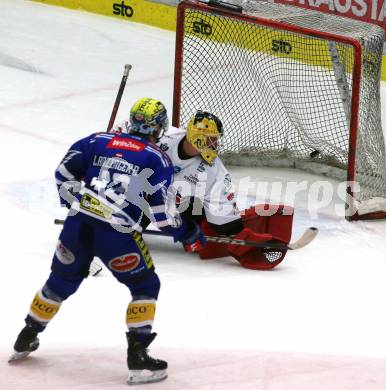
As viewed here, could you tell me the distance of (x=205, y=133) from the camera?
5.20 metres

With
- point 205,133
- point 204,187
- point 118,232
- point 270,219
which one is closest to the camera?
point 118,232

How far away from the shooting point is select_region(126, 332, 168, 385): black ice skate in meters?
4.03

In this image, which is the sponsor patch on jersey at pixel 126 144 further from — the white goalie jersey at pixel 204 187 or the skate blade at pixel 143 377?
the white goalie jersey at pixel 204 187

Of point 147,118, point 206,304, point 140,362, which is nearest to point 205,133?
point 206,304

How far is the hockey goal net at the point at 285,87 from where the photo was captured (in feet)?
20.3

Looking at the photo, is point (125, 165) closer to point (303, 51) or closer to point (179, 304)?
point (179, 304)

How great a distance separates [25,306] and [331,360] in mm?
1210

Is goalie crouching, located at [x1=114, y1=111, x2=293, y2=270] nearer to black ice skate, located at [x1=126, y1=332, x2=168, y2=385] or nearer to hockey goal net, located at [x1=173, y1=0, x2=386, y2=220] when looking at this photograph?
hockey goal net, located at [x1=173, y1=0, x2=386, y2=220]

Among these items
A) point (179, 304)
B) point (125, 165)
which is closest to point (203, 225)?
point (179, 304)

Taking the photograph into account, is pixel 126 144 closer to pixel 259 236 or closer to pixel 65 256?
pixel 65 256

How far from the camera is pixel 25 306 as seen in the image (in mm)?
4691

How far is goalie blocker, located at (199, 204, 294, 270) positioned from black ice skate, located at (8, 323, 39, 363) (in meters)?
1.37

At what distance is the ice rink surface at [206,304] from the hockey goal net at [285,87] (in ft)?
0.54

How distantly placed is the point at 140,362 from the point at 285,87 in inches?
124
